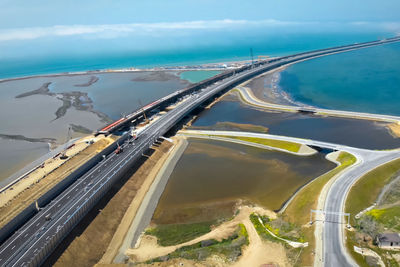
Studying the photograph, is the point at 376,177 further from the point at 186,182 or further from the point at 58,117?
the point at 58,117

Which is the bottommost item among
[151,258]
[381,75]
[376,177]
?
[151,258]

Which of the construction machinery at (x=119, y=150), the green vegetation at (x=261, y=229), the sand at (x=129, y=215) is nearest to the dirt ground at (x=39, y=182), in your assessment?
the construction machinery at (x=119, y=150)

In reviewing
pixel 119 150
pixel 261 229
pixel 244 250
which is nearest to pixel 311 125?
pixel 261 229

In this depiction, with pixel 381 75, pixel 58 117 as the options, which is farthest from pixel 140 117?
pixel 381 75

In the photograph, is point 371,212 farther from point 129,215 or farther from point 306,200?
point 129,215

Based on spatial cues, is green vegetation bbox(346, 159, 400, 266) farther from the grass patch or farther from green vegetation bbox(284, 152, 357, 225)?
green vegetation bbox(284, 152, 357, 225)

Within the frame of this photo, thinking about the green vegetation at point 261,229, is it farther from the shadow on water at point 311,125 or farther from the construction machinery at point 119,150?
the shadow on water at point 311,125

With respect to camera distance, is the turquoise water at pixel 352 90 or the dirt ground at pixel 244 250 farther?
the turquoise water at pixel 352 90
